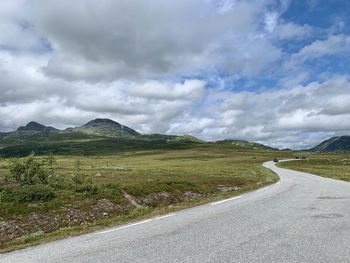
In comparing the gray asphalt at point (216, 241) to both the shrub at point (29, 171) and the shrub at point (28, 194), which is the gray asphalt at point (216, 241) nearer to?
the shrub at point (28, 194)

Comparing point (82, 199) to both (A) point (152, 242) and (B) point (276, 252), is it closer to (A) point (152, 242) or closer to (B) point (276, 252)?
(A) point (152, 242)

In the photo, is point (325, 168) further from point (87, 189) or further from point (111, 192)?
point (87, 189)

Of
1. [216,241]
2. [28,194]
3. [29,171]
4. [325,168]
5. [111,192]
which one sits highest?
[325,168]

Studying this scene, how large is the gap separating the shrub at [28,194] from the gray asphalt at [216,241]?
7.74 meters

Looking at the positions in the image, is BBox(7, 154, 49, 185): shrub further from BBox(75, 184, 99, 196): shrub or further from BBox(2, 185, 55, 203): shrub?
BBox(2, 185, 55, 203): shrub

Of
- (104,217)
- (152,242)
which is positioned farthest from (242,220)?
(104,217)

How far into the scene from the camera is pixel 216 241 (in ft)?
38.7

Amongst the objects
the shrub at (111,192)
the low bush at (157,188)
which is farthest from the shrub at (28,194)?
the low bush at (157,188)

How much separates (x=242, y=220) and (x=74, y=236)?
6.75m

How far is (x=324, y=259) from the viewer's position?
9.57m

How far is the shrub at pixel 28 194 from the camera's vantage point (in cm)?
2080

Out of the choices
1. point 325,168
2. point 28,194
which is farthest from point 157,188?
point 325,168

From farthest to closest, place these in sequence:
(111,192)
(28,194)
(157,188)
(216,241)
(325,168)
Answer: (325,168) < (157,188) < (111,192) < (28,194) < (216,241)

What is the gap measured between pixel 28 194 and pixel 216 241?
13.4 m
